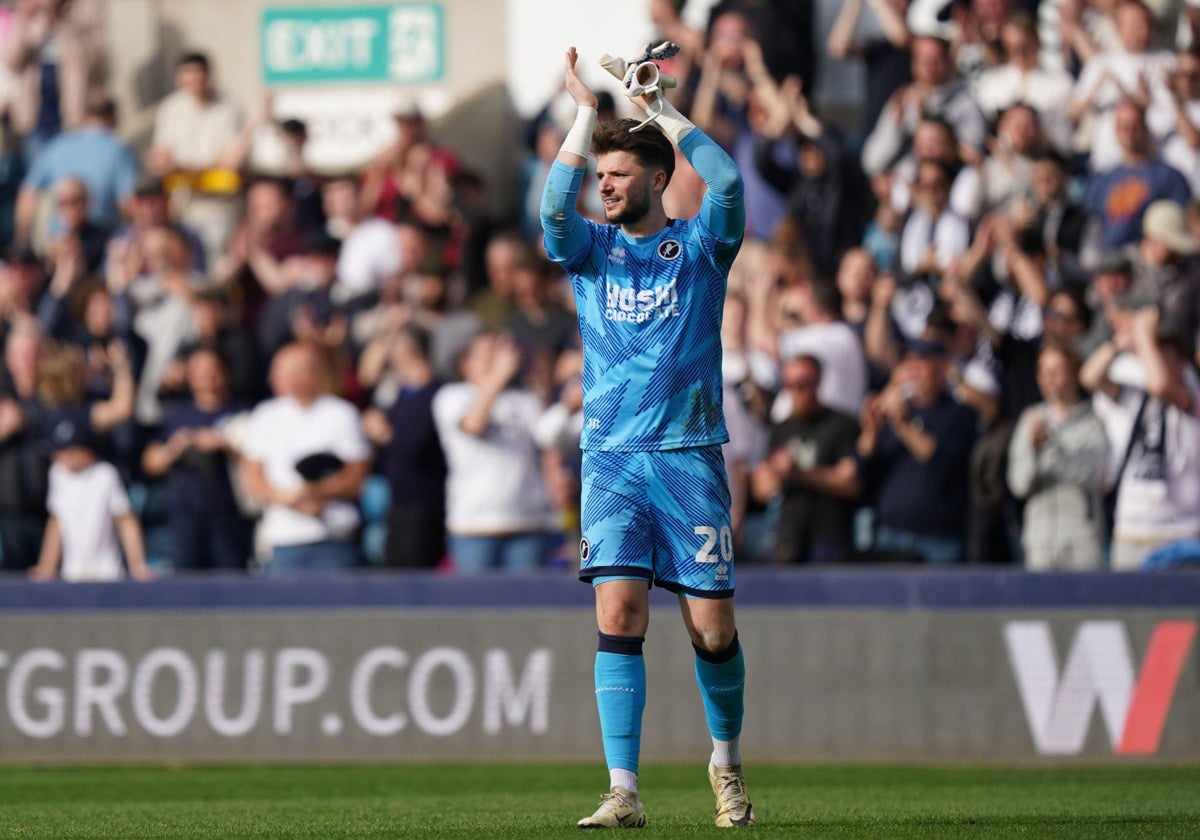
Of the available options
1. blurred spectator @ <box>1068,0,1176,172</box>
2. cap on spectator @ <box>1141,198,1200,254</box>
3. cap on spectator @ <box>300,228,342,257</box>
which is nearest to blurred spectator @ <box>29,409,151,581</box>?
cap on spectator @ <box>300,228,342,257</box>

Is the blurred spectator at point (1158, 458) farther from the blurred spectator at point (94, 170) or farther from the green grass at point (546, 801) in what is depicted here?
the blurred spectator at point (94, 170)

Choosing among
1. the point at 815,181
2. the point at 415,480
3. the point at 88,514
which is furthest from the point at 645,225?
the point at 815,181

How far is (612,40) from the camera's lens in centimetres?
1755

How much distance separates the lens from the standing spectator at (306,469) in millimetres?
13180

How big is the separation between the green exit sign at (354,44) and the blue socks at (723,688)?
12129mm

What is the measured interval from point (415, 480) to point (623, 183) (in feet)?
20.5

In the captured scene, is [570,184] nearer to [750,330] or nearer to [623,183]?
[623,183]

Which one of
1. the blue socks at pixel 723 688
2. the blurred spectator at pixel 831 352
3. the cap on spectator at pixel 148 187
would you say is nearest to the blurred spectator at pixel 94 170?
the cap on spectator at pixel 148 187

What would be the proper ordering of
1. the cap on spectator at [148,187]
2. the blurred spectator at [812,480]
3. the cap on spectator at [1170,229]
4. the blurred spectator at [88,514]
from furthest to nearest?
the cap on spectator at [148,187]
the blurred spectator at [88,514]
the cap on spectator at [1170,229]
the blurred spectator at [812,480]

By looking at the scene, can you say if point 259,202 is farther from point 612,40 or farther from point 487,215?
point 612,40

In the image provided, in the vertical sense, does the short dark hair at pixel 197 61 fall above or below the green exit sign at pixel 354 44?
below

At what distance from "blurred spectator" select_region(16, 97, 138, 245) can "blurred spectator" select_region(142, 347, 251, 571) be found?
381cm

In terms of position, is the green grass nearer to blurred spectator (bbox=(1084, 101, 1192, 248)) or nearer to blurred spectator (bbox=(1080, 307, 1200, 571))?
blurred spectator (bbox=(1080, 307, 1200, 571))

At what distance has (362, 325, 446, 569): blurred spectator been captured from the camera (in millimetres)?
13453
